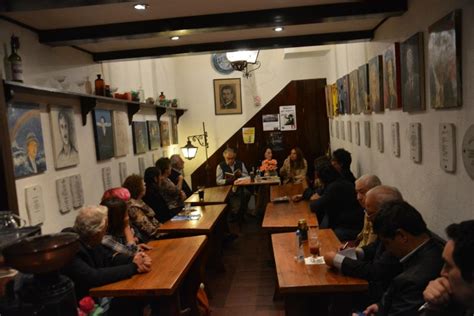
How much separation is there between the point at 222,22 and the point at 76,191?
2008 millimetres

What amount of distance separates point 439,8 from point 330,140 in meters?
5.60

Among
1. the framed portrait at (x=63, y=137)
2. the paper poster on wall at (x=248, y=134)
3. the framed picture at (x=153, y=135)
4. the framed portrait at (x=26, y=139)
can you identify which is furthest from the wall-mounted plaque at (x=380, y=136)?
the paper poster on wall at (x=248, y=134)

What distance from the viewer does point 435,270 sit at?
1.93 meters

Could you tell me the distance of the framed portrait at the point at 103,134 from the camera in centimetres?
431

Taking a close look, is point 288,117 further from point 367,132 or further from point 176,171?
point 367,132

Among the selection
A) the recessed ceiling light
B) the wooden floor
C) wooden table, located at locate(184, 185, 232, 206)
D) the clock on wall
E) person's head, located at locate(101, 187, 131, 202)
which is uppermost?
the clock on wall

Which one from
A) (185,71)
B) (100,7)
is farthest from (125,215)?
(185,71)

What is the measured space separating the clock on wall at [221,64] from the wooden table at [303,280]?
18.1 feet

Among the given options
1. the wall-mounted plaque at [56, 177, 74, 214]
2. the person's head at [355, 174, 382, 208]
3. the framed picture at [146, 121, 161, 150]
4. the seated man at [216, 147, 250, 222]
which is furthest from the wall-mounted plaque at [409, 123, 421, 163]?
the seated man at [216, 147, 250, 222]

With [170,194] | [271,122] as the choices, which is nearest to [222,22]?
[170,194]

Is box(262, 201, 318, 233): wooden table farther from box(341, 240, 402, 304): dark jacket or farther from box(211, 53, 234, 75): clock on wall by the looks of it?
box(211, 53, 234, 75): clock on wall

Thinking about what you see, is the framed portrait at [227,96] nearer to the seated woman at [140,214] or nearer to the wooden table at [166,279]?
the seated woman at [140,214]

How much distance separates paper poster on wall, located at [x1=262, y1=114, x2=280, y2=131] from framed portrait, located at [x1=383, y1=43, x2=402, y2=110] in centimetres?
432

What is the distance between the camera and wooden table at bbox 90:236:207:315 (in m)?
2.47
